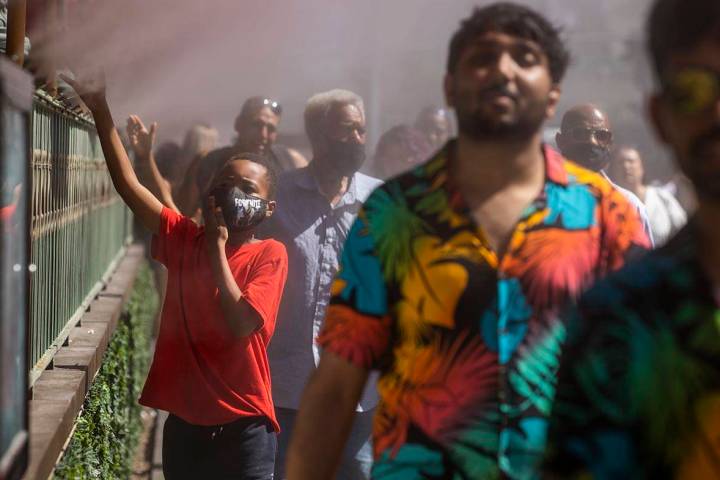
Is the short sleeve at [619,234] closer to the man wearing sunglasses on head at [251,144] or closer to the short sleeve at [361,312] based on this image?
the short sleeve at [361,312]

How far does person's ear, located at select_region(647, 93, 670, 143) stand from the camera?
232cm

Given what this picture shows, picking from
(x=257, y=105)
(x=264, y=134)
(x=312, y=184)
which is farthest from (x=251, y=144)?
(x=312, y=184)

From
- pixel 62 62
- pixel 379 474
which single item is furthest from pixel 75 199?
pixel 379 474

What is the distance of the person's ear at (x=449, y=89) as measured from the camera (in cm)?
316

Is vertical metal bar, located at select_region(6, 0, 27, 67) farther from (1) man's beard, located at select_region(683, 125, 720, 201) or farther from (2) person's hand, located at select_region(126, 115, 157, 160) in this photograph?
(1) man's beard, located at select_region(683, 125, 720, 201)

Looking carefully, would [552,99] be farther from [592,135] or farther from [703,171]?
[592,135]

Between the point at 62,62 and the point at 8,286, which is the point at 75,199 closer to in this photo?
the point at 62,62

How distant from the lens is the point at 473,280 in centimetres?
295

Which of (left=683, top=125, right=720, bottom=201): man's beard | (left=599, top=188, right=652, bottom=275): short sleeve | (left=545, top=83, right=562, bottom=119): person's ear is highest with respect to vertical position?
(left=545, top=83, right=562, bottom=119): person's ear

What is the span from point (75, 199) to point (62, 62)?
4.27 feet

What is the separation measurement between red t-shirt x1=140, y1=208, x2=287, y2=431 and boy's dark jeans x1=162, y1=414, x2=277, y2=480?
0.04m

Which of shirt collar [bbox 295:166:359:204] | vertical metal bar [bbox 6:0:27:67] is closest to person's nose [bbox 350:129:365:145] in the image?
shirt collar [bbox 295:166:359:204]

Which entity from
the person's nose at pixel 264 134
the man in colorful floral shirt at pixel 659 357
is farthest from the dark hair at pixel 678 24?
the person's nose at pixel 264 134

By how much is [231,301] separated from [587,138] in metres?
2.30
